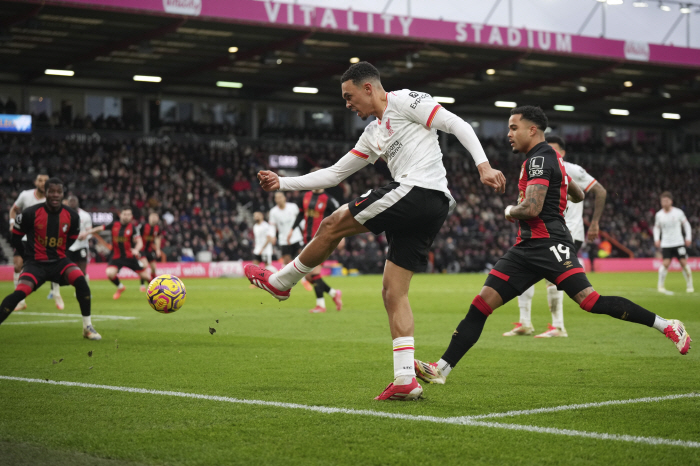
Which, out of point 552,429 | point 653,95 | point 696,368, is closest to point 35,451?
point 552,429

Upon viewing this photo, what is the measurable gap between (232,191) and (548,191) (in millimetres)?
33619

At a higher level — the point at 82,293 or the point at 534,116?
the point at 534,116

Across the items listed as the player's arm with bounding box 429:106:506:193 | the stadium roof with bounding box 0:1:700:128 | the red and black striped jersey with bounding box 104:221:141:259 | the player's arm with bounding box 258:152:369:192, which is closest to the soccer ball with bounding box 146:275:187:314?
the player's arm with bounding box 258:152:369:192

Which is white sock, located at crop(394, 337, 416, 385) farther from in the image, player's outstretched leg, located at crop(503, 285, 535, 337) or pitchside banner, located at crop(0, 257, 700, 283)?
pitchside banner, located at crop(0, 257, 700, 283)

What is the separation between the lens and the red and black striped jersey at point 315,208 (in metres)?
14.8

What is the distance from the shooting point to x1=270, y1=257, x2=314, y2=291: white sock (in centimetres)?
596

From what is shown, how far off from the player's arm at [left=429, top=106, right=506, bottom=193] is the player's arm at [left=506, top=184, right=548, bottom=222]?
900 millimetres

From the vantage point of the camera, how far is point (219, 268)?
3183 cm

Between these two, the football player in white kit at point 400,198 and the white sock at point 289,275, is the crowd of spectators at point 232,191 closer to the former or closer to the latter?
the white sock at point 289,275

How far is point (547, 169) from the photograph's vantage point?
6.27 m

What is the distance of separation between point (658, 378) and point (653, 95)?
42.3 m

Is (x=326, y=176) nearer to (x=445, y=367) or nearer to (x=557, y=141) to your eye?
(x=445, y=367)

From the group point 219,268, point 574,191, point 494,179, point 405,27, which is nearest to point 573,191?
point 574,191

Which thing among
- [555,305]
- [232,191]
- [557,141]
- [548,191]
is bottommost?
[555,305]
